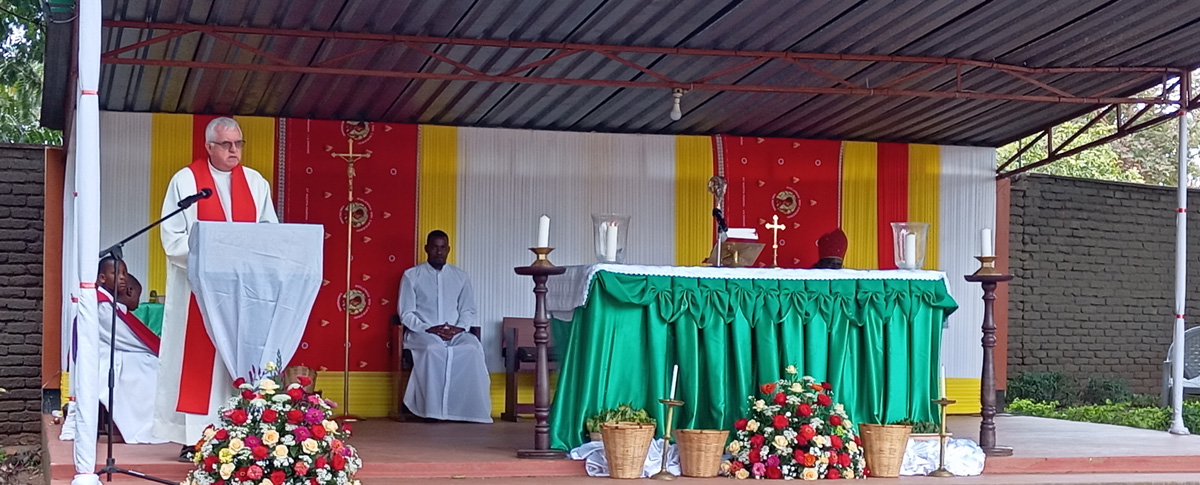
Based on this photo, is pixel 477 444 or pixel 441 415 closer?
pixel 477 444

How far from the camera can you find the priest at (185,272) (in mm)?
5859

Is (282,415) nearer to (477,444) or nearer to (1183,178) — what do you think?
(477,444)

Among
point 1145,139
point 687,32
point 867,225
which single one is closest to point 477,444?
point 687,32

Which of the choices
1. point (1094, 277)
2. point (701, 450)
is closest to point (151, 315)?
point (701, 450)

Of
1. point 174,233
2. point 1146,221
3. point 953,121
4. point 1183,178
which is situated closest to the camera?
point 174,233

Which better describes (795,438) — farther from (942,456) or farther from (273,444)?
(273,444)

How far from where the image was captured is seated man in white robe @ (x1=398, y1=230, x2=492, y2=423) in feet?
30.7

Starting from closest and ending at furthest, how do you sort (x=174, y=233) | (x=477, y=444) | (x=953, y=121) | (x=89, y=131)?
(x=89, y=131)
(x=174, y=233)
(x=477, y=444)
(x=953, y=121)

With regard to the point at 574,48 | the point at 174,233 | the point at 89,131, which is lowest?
the point at 174,233

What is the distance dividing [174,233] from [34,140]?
39.2ft

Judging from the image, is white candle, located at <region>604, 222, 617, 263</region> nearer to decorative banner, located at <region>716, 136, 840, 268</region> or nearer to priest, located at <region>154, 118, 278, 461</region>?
priest, located at <region>154, 118, 278, 461</region>

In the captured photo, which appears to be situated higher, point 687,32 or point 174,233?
point 687,32

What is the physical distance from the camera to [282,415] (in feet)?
17.0

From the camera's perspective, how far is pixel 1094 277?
12.8 m
